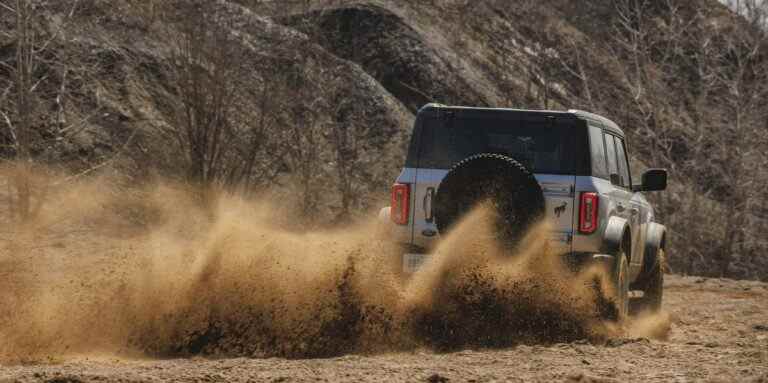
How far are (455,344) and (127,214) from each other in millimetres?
11725

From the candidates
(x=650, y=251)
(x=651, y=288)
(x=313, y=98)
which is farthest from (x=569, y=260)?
(x=313, y=98)

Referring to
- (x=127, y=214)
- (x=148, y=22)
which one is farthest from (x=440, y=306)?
(x=148, y=22)

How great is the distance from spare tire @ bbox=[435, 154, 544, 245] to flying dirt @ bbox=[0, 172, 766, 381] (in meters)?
0.10

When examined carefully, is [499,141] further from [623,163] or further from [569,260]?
[623,163]

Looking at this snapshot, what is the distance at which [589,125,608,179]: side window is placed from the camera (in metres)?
8.28

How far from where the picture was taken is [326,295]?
7.68 metres

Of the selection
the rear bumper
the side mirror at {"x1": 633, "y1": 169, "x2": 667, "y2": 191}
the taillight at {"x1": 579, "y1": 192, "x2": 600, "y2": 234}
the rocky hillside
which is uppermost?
the rocky hillside

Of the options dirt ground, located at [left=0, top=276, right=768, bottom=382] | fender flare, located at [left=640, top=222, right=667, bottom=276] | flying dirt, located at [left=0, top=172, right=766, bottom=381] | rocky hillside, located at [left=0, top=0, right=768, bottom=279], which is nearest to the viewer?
dirt ground, located at [left=0, top=276, right=768, bottom=382]

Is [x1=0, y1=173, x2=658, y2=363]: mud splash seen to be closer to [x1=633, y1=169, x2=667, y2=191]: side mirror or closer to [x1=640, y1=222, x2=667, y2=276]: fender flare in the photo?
[x1=633, y1=169, x2=667, y2=191]: side mirror

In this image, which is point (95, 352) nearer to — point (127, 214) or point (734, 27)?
point (127, 214)

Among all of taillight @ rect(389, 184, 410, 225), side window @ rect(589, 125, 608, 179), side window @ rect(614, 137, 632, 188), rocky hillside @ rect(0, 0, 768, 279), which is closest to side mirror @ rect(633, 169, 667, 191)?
side window @ rect(614, 137, 632, 188)

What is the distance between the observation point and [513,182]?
7.78 metres

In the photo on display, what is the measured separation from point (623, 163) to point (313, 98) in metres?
14.8

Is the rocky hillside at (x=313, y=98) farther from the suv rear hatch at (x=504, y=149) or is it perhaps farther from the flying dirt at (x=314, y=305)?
the suv rear hatch at (x=504, y=149)
